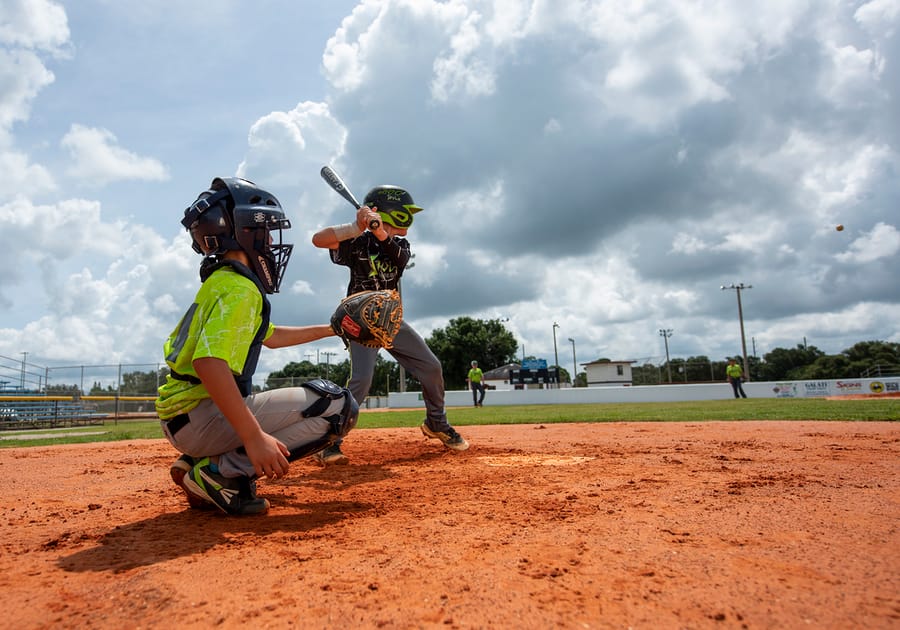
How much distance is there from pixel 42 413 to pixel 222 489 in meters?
22.8

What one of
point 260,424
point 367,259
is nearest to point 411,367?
point 367,259

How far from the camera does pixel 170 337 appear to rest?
2721 mm

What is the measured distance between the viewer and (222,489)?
8.48ft

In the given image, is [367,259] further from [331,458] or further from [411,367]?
[331,458]

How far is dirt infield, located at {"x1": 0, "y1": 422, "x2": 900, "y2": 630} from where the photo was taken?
1.42 meters

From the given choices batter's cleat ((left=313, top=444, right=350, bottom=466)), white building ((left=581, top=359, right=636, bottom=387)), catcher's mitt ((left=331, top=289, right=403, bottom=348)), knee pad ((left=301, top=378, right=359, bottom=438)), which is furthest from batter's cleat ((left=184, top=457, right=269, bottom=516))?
white building ((left=581, top=359, right=636, bottom=387))

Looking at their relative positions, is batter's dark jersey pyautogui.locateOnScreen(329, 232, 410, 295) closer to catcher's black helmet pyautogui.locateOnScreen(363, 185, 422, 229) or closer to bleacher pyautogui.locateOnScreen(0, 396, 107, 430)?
catcher's black helmet pyautogui.locateOnScreen(363, 185, 422, 229)

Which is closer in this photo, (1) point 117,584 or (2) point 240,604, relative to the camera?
(2) point 240,604

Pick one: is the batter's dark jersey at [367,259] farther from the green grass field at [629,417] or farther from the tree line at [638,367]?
the tree line at [638,367]

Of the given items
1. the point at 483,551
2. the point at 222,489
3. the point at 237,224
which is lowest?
the point at 483,551

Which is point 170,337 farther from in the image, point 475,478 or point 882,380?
point 882,380

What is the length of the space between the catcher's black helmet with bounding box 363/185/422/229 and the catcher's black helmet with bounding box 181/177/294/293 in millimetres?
2217

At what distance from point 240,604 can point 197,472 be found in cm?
Result: 126

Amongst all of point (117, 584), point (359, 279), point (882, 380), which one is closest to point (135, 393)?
point (359, 279)
